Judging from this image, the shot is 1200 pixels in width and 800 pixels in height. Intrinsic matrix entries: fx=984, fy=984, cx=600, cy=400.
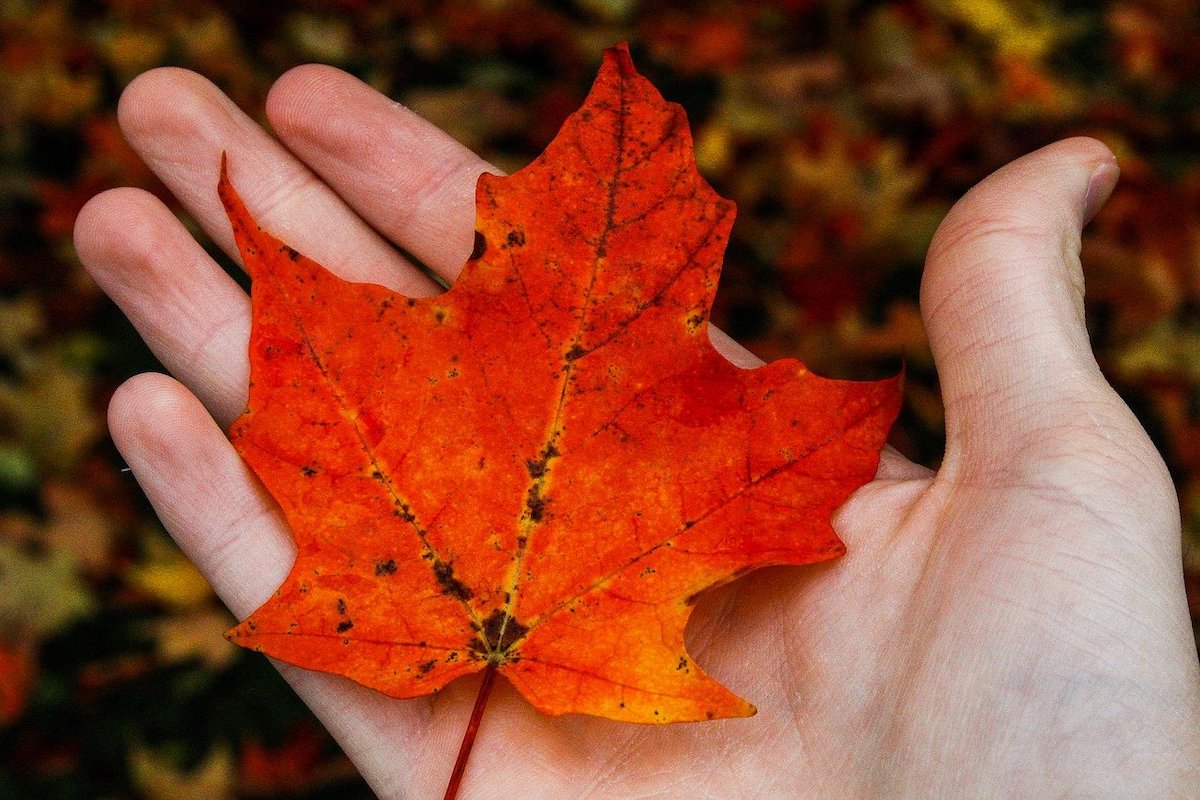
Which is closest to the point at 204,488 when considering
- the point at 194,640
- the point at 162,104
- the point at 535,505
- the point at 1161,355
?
the point at 535,505

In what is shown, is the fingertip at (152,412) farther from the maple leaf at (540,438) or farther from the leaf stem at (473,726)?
the leaf stem at (473,726)

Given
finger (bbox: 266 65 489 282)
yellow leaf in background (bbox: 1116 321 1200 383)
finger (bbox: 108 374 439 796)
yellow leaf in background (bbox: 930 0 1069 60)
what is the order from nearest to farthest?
finger (bbox: 108 374 439 796) → finger (bbox: 266 65 489 282) → yellow leaf in background (bbox: 1116 321 1200 383) → yellow leaf in background (bbox: 930 0 1069 60)

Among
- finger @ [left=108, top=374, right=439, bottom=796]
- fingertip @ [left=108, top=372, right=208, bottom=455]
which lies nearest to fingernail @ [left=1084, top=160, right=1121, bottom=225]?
finger @ [left=108, top=374, right=439, bottom=796]

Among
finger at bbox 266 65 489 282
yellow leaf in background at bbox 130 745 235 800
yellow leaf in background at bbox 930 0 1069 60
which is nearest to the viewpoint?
finger at bbox 266 65 489 282

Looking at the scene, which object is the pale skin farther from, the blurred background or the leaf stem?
the blurred background

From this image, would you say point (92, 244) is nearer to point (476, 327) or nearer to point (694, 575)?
point (476, 327)

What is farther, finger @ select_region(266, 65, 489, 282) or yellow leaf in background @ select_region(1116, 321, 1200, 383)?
yellow leaf in background @ select_region(1116, 321, 1200, 383)

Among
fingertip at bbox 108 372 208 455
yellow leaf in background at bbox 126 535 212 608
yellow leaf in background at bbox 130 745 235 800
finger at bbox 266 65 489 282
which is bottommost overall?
yellow leaf in background at bbox 130 745 235 800

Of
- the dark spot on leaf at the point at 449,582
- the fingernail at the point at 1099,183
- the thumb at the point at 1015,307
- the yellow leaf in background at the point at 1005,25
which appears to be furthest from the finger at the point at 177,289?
the yellow leaf in background at the point at 1005,25
